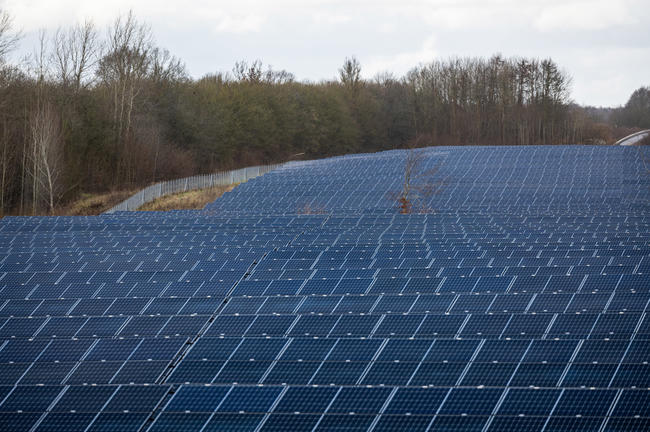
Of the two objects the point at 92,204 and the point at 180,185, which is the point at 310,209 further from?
the point at 92,204

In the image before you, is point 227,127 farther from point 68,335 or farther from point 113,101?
point 68,335

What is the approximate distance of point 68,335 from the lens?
53.2 ft

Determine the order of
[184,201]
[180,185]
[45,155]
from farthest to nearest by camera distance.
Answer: [180,185]
[184,201]
[45,155]

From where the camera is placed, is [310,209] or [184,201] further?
[184,201]

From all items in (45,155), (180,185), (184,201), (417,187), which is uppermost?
(45,155)

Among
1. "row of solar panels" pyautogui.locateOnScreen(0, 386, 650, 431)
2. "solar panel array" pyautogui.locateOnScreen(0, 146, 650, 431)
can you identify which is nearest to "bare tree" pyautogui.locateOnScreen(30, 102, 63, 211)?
"solar panel array" pyautogui.locateOnScreen(0, 146, 650, 431)

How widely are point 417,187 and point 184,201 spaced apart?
1777 cm

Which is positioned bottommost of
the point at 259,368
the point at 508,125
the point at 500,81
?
Answer: the point at 259,368

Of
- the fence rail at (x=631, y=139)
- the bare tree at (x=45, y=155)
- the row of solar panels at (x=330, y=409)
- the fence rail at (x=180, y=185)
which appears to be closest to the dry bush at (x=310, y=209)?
the fence rail at (x=180, y=185)

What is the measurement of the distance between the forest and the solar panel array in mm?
28813

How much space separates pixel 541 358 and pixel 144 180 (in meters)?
55.3

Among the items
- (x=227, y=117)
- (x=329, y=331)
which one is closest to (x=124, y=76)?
(x=227, y=117)

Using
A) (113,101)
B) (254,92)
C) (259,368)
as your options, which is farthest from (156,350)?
(254,92)

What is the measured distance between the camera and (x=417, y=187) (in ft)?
160
